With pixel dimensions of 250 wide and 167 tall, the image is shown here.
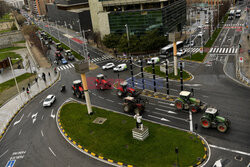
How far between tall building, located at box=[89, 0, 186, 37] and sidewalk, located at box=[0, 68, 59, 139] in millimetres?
32590

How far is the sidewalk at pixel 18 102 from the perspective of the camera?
1785 inches

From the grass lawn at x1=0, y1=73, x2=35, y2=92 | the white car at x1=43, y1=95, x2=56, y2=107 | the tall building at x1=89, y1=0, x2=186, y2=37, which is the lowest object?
the grass lawn at x1=0, y1=73, x2=35, y2=92

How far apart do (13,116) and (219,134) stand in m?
38.9

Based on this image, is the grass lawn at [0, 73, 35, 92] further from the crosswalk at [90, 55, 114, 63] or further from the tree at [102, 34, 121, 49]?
the tree at [102, 34, 121, 49]

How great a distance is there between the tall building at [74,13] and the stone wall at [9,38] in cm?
3226

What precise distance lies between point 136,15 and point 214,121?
60440 millimetres

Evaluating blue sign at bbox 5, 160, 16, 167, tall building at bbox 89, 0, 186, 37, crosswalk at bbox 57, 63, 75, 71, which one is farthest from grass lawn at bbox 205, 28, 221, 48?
blue sign at bbox 5, 160, 16, 167

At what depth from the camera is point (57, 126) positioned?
3972 cm

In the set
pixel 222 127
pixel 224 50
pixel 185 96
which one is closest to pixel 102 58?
pixel 224 50

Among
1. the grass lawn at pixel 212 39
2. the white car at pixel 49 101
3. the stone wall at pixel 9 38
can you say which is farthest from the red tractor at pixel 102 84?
the stone wall at pixel 9 38

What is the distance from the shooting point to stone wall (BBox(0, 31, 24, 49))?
141438mm

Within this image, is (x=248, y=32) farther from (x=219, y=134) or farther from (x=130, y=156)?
(x=130, y=156)

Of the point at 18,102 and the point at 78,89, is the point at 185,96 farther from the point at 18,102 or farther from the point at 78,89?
the point at 18,102

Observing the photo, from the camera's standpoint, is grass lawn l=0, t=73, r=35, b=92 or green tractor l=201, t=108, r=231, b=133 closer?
green tractor l=201, t=108, r=231, b=133
